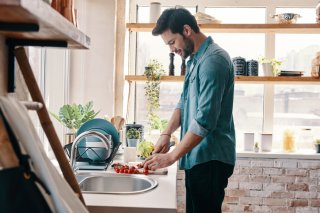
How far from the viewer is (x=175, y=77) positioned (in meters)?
3.67

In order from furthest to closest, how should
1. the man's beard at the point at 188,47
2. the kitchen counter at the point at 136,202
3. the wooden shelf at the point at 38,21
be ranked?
the man's beard at the point at 188,47, the kitchen counter at the point at 136,202, the wooden shelf at the point at 38,21

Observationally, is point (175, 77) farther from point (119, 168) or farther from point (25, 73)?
point (25, 73)

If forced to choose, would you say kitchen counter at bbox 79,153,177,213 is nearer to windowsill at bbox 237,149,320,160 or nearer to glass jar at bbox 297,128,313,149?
windowsill at bbox 237,149,320,160

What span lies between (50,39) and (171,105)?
287 cm

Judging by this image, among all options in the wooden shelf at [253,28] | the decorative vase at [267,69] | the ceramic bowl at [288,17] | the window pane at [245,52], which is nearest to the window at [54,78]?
the wooden shelf at [253,28]

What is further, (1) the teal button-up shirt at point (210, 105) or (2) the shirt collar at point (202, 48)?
(2) the shirt collar at point (202, 48)

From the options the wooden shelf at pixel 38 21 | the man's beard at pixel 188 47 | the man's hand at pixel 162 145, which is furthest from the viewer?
the man's hand at pixel 162 145

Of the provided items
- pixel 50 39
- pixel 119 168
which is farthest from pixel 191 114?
pixel 50 39

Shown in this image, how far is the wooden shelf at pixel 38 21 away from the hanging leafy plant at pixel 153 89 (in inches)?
97.9

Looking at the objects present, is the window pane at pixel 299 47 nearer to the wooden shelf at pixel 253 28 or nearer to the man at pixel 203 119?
the wooden shelf at pixel 253 28

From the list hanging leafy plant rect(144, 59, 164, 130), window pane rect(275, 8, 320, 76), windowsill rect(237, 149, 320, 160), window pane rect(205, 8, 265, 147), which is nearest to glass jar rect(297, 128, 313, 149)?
windowsill rect(237, 149, 320, 160)

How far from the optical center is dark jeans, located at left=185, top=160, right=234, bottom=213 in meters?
2.19

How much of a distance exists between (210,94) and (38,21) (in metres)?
1.37

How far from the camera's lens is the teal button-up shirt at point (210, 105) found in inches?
82.6
